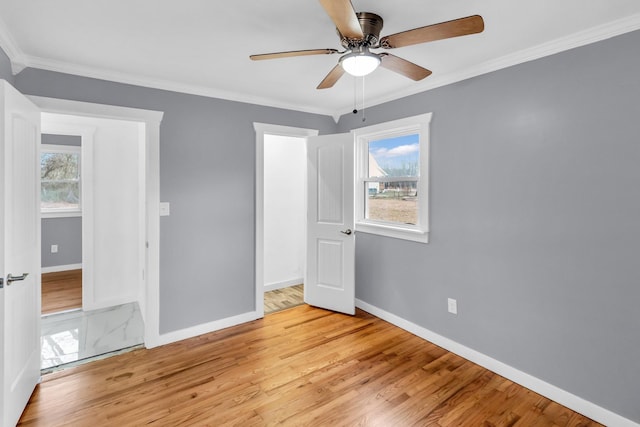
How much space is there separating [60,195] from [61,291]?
1.97m

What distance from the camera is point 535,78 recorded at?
2219 mm

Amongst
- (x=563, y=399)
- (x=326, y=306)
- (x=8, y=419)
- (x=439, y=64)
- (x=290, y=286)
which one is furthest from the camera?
(x=290, y=286)

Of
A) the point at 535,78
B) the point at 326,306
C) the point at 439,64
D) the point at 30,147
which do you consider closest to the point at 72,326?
the point at 30,147

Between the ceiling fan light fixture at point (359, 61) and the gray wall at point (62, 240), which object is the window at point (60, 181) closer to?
the gray wall at point (62, 240)

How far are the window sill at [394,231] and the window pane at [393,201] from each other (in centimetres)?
14

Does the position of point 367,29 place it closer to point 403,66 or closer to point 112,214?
point 403,66

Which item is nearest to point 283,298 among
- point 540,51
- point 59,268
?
point 540,51

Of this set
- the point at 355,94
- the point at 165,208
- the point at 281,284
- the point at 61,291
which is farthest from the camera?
the point at 281,284

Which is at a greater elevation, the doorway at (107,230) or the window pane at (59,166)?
the window pane at (59,166)

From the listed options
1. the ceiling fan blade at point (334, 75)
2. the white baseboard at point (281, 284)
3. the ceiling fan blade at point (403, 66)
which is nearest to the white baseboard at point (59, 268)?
the white baseboard at point (281, 284)

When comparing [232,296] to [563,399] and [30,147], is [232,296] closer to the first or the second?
[30,147]

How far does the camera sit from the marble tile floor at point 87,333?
2.73 meters

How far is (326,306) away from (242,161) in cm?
193

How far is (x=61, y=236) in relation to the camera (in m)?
5.38
